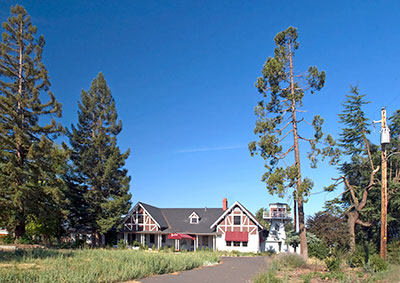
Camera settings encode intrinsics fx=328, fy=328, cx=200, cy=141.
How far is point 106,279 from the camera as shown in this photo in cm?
1247

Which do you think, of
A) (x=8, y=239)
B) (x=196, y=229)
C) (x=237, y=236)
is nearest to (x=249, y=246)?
(x=237, y=236)

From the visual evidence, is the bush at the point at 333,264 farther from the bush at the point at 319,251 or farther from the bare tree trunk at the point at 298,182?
the bush at the point at 319,251

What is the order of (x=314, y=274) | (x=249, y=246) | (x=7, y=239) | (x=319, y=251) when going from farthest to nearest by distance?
1. (x=249, y=246)
2. (x=7, y=239)
3. (x=319, y=251)
4. (x=314, y=274)

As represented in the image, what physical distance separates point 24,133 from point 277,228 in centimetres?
2903

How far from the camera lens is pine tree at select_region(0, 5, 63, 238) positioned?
2573 cm

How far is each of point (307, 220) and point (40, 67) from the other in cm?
2843

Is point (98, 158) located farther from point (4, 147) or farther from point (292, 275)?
point (292, 275)

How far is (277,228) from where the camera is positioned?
39469 millimetres

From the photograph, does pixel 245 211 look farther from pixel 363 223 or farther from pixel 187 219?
pixel 363 223

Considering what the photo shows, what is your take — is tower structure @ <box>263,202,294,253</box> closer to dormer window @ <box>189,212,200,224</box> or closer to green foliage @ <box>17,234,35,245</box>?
dormer window @ <box>189,212,200,224</box>

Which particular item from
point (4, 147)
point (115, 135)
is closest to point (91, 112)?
point (115, 135)

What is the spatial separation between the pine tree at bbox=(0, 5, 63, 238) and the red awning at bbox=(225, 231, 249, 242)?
18.8 m

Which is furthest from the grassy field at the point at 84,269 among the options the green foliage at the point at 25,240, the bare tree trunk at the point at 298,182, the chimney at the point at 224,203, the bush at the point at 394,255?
the chimney at the point at 224,203

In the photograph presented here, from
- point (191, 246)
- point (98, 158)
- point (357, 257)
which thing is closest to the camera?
point (357, 257)
